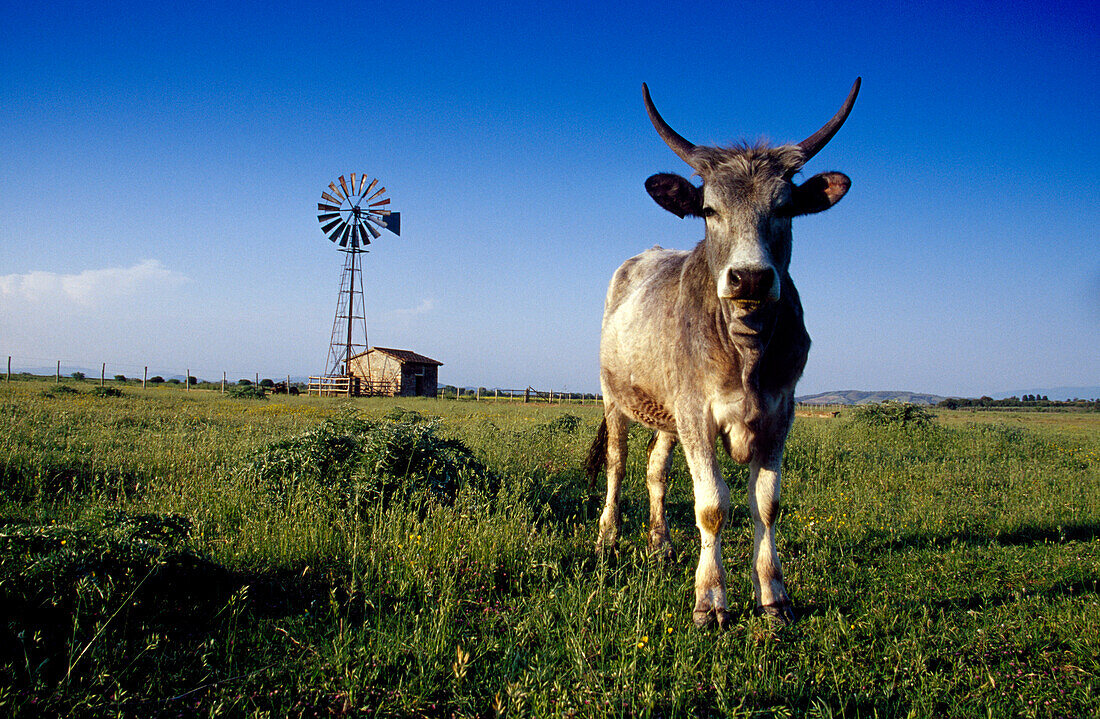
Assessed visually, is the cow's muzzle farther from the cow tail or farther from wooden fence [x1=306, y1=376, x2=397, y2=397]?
wooden fence [x1=306, y1=376, x2=397, y2=397]

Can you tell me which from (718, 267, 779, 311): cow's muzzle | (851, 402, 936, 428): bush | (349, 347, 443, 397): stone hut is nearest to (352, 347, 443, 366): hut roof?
(349, 347, 443, 397): stone hut

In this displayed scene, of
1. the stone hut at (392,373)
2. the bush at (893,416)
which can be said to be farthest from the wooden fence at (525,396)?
the bush at (893,416)

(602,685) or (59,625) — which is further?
(59,625)

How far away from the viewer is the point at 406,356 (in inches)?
1843

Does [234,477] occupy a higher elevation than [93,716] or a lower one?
higher

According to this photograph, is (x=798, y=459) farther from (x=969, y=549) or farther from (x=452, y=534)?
(x=452, y=534)

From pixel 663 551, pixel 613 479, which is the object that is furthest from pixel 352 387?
pixel 663 551

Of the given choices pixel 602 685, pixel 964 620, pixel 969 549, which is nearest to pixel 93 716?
pixel 602 685

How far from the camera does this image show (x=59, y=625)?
9.32 feet

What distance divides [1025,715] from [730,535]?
9.39 ft

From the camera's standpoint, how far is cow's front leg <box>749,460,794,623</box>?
3783mm

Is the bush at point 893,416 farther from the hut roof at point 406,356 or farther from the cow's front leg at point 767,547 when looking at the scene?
the hut roof at point 406,356

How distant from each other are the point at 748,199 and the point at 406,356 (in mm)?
45045

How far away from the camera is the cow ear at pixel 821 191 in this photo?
3939mm
